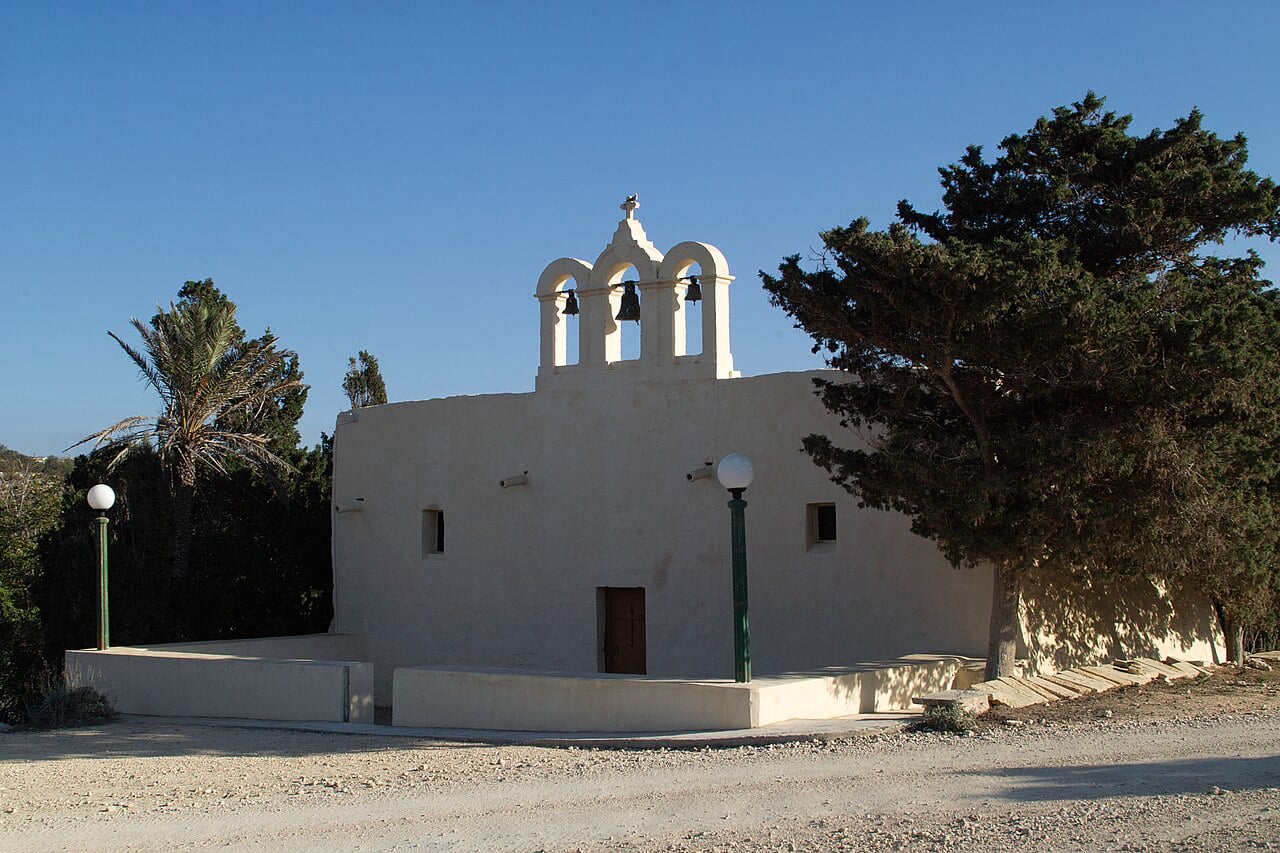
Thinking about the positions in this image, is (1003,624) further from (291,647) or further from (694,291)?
(291,647)

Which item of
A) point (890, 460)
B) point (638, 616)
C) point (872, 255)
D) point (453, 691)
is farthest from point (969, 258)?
point (638, 616)


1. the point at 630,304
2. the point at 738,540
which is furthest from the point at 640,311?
the point at 738,540

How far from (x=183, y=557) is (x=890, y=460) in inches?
470

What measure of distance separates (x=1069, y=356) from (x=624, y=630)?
24.9 ft

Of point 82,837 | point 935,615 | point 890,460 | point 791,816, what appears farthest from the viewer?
point 935,615

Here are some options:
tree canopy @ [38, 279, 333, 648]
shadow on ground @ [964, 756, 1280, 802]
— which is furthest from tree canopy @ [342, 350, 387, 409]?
shadow on ground @ [964, 756, 1280, 802]

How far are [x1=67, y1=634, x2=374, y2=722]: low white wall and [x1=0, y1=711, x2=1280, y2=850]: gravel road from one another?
2015 millimetres

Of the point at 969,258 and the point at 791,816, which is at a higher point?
the point at 969,258

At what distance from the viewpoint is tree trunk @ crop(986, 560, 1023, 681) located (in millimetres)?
12633

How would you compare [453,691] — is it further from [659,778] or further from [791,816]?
[791,816]

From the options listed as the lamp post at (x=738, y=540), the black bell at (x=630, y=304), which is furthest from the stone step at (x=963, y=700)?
the black bell at (x=630, y=304)

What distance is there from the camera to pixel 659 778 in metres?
8.80

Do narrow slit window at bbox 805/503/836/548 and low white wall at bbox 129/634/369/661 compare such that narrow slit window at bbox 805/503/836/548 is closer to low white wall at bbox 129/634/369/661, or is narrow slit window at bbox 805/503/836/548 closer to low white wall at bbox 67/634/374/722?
low white wall at bbox 67/634/374/722

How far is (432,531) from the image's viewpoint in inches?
733
